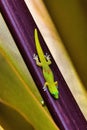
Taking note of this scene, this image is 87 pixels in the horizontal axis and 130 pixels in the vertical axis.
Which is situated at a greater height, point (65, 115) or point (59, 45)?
point (59, 45)

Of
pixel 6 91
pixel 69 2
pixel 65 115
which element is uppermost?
pixel 69 2

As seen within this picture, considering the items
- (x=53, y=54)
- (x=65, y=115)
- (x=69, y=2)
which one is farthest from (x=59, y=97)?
(x=69, y=2)

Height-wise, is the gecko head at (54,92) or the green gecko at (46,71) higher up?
the green gecko at (46,71)

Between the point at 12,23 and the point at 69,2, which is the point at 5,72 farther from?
the point at 69,2

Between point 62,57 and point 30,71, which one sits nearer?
point 30,71

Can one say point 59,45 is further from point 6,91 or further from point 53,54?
point 6,91

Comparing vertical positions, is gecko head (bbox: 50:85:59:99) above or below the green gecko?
below
